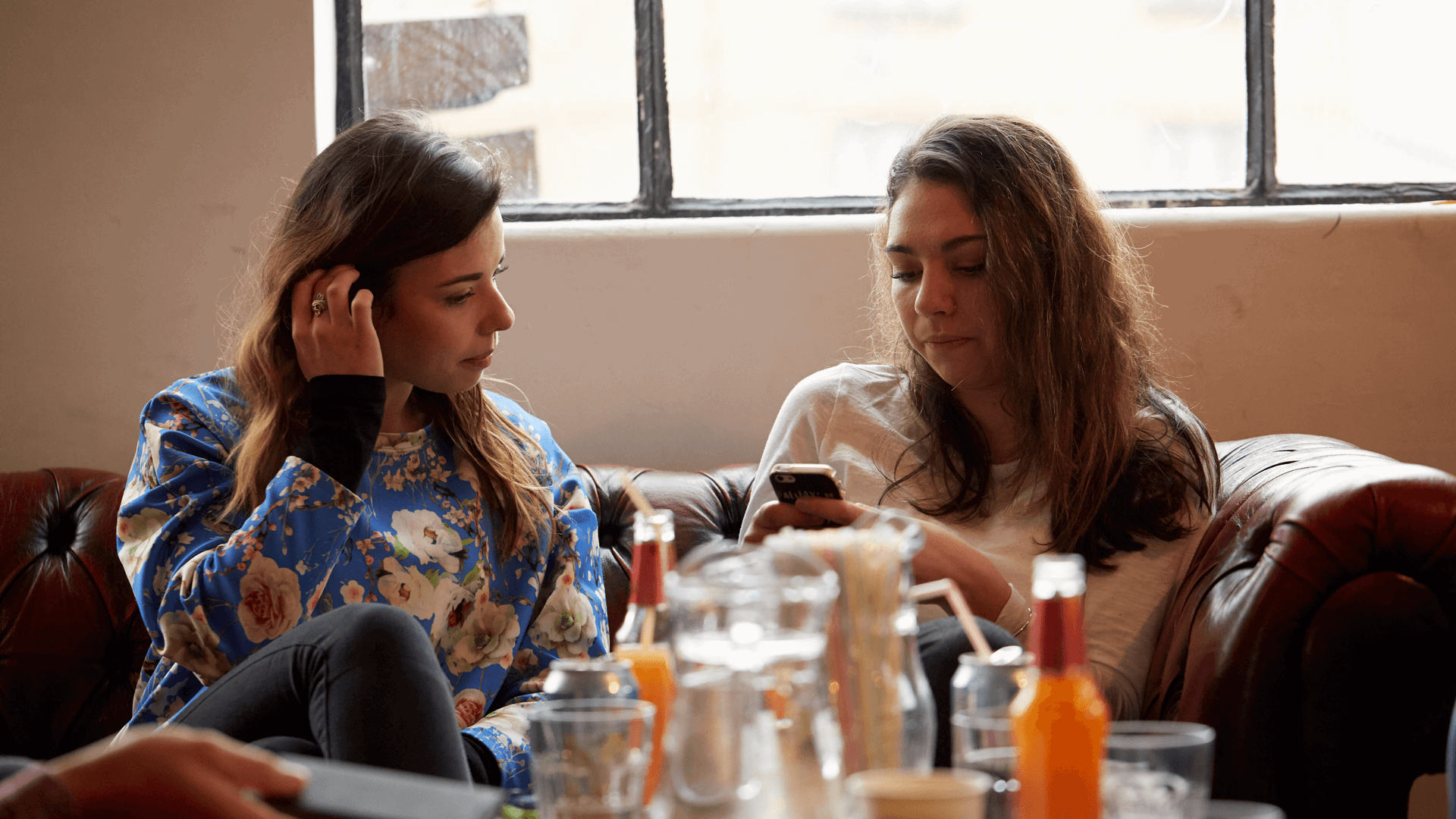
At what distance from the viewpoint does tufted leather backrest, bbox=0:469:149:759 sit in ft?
5.44

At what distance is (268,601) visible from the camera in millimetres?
1239

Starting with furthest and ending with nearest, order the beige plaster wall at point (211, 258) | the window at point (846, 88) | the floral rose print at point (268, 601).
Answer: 1. the window at point (846, 88)
2. the beige plaster wall at point (211, 258)
3. the floral rose print at point (268, 601)

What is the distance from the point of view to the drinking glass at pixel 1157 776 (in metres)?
0.64

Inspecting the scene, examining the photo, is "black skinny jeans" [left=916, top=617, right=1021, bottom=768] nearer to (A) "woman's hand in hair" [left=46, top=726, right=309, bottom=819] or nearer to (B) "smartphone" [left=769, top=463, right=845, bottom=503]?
(B) "smartphone" [left=769, top=463, right=845, bottom=503]

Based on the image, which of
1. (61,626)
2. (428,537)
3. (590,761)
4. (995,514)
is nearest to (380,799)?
(590,761)

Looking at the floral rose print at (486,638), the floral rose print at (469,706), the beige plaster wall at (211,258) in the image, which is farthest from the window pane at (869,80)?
the floral rose print at (469,706)

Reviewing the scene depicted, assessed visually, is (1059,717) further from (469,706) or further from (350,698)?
(469,706)

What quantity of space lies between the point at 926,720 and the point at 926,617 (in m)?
0.68

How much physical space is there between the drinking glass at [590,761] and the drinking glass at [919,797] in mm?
139

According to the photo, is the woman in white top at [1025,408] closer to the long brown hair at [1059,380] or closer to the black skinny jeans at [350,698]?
the long brown hair at [1059,380]

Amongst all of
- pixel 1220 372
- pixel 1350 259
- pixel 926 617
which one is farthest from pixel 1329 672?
pixel 1350 259

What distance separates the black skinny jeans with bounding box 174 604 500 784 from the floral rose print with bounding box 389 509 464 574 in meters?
0.30

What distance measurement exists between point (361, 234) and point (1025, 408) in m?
0.90

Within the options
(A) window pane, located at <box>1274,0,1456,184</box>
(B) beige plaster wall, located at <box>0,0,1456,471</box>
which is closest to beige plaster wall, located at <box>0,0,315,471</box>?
(B) beige plaster wall, located at <box>0,0,1456,471</box>
